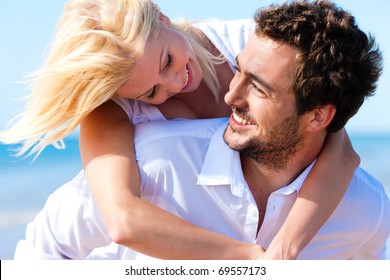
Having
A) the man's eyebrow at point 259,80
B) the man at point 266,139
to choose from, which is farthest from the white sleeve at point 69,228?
the man's eyebrow at point 259,80

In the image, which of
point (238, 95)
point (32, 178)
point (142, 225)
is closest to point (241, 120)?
point (238, 95)

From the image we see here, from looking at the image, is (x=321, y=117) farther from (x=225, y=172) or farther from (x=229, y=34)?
(x=229, y=34)

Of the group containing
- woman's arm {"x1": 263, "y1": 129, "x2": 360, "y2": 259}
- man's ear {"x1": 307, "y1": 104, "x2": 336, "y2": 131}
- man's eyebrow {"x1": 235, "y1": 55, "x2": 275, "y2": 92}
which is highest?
man's eyebrow {"x1": 235, "y1": 55, "x2": 275, "y2": 92}

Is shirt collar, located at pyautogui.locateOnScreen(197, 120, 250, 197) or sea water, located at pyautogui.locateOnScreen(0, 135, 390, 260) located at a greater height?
shirt collar, located at pyautogui.locateOnScreen(197, 120, 250, 197)

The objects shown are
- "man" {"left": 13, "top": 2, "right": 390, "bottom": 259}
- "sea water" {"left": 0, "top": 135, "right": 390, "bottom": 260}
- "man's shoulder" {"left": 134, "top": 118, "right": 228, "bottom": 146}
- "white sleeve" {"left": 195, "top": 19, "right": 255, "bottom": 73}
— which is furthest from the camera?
"sea water" {"left": 0, "top": 135, "right": 390, "bottom": 260}

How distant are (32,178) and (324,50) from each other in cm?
913

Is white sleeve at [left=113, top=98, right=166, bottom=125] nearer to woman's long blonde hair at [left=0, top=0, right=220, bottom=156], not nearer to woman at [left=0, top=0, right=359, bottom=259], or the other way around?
woman at [left=0, top=0, right=359, bottom=259]

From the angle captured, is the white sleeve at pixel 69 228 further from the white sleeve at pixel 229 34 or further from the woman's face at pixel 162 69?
the white sleeve at pixel 229 34

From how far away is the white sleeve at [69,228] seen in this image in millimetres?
3396

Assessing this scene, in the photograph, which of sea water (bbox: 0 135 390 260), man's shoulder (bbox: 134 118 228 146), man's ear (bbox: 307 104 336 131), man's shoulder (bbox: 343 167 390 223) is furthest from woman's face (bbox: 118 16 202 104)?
sea water (bbox: 0 135 390 260)

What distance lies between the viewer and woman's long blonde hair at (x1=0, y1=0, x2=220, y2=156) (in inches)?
130

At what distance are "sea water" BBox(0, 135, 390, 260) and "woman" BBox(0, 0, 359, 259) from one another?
4.02m
